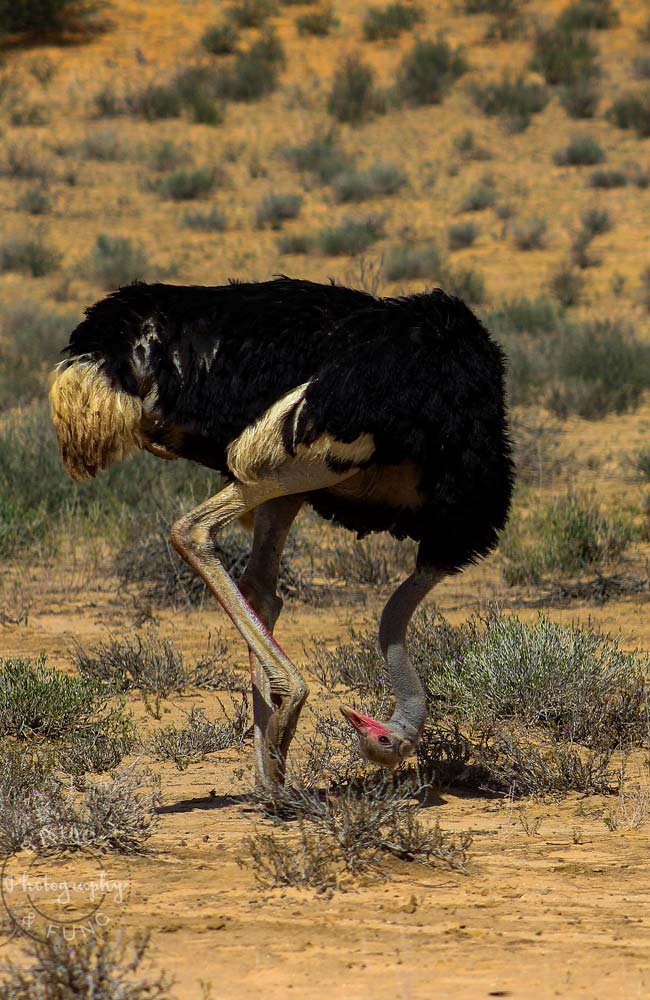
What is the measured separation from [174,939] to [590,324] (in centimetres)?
1303

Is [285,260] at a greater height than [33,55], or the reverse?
[33,55]

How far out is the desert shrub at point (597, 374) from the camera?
13.5 m

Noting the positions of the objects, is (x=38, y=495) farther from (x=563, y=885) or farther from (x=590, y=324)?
(x=590, y=324)

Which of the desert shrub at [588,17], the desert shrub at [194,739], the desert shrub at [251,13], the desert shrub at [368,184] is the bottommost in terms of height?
the desert shrub at [368,184]

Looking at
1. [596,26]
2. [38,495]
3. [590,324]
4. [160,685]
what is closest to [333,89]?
[596,26]

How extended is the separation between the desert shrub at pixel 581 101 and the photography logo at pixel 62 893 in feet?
73.2

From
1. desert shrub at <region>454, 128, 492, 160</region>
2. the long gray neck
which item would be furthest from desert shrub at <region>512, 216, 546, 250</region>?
the long gray neck

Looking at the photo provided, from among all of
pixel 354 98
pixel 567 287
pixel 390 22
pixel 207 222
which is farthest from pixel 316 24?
pixel 567 287

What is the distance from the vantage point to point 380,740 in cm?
461

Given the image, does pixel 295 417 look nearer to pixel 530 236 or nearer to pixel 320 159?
pixel 530 236

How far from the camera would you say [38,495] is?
10203 mm

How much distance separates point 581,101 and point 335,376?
70.8ft

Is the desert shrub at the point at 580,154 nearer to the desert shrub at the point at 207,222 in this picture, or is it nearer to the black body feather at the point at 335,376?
the desert shrub at the point at 207,222

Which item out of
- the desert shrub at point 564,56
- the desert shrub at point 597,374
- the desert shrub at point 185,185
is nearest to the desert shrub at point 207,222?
the desert shrub at point 185,185
